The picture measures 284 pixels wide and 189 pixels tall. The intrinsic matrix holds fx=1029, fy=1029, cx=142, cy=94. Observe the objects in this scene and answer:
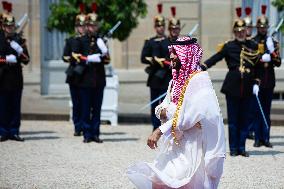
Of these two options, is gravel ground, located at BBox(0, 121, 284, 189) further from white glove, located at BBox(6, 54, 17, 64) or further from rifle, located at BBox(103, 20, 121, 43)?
rifle, located at BBox(103, 20, 121, 43)

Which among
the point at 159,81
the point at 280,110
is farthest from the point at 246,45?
the point at 280,110

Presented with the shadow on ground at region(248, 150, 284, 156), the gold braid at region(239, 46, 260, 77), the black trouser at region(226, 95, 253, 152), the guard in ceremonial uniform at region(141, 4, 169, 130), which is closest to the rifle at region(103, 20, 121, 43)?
the guard in ceremonial uniform at region(141, 4, 169, 130)

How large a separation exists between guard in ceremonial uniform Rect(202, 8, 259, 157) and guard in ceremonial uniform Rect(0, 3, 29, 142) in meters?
3.10

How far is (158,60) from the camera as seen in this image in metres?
15.3

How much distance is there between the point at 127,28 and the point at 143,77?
16.3 ft

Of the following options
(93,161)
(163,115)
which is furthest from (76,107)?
(163,115)

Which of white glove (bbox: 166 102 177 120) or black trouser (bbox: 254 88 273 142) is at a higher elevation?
white glove (bbox: 166 102 177 120)

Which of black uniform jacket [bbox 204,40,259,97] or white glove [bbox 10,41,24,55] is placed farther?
white glove [bbox 10,41,24,55]

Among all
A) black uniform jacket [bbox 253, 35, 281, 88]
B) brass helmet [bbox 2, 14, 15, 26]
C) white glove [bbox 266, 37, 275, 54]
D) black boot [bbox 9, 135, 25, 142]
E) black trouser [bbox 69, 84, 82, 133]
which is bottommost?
black boot [bbox 9, 135, 25, 142]

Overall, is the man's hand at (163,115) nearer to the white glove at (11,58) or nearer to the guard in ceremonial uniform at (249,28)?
the guard in ceremonial uniform at (249,28)

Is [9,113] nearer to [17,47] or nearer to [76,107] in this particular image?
[17,47]

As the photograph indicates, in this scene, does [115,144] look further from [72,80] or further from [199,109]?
[199,109]

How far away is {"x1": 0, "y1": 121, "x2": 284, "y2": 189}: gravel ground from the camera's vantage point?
10.8 m

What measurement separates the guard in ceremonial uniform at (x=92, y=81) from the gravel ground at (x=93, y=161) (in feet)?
0.90
